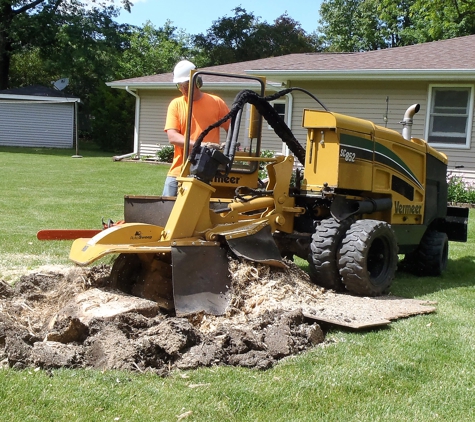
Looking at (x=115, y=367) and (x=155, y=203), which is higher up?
(x=155, y=203)

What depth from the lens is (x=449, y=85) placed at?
1548cm

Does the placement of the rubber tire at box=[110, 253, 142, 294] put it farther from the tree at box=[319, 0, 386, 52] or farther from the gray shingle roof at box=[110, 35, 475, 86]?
the tree at box=[319, 0, 386, 52]

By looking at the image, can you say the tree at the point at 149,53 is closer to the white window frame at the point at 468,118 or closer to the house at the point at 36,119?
the house at the point at 36,119

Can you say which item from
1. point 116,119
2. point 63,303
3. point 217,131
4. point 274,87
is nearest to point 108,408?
point 63,303

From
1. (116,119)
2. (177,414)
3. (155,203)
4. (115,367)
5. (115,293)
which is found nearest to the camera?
(177,414)

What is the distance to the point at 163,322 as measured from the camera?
4.55 metres

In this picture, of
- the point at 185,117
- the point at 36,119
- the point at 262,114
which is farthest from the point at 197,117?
the point at 36,119

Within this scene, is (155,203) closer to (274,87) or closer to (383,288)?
(383,288)

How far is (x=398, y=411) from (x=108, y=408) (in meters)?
1.53

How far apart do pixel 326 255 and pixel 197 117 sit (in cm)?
164

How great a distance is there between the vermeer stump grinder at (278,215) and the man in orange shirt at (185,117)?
195 millimetres

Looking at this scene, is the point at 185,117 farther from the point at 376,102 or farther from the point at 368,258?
the point at 376,102

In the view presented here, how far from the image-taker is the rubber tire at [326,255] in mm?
5946

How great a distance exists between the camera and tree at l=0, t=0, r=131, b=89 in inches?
1309
